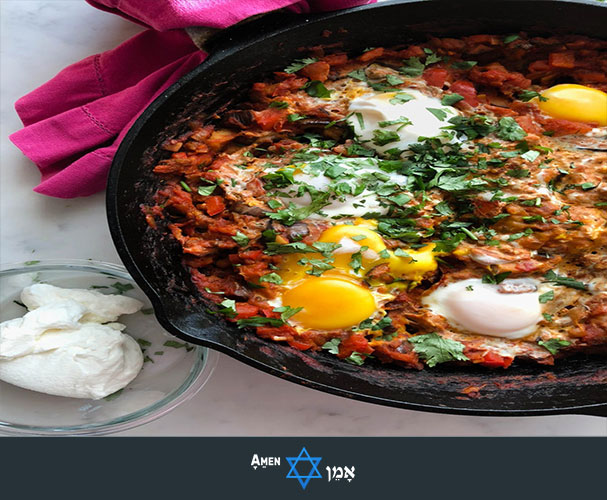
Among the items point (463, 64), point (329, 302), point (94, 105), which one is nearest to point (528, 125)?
point (463, 64)

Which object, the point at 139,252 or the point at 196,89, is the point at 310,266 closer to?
the point at 139,252

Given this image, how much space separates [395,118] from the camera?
2711 millimetres

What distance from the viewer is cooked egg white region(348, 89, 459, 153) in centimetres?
271

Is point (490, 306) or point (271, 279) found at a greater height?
point (490, 306)

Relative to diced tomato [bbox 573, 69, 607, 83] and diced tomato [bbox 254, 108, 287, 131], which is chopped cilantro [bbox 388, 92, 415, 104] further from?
diced tomato [bbox 573, 69, 607, 83]

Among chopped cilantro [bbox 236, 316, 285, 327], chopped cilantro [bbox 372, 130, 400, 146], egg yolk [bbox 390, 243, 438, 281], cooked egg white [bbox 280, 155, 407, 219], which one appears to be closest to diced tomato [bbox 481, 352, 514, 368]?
egg yolk [bbox 390, 243, 438, 281]

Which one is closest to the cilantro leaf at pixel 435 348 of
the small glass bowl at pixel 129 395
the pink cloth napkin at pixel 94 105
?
the small glass bowl at pixel 129 395

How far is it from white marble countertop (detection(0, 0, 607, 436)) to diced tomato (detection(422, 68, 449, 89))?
4.50 ft

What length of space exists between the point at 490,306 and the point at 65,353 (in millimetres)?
1608

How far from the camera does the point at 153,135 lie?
2.55 metres

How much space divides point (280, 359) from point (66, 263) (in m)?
1.04

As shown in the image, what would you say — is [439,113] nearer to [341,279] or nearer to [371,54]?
[371,54]

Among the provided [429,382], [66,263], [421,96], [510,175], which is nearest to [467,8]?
[421,96]
